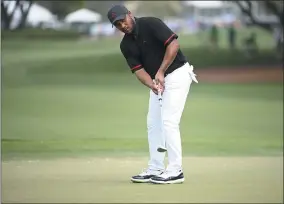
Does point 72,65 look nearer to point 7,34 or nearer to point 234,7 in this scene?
point 7,34

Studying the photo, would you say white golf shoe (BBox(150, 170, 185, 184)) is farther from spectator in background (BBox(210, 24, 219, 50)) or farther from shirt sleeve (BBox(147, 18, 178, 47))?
spectator in background (BBox(210, 24, 219, 50))

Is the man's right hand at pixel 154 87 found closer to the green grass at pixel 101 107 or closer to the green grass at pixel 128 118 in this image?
the green grass at pixel 101 107

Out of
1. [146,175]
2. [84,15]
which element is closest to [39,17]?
[84,15]

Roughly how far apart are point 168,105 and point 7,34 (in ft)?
41.8

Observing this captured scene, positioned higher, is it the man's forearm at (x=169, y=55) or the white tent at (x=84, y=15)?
the white tent at (x=84, y=15)

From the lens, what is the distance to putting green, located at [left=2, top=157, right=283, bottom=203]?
294 inches

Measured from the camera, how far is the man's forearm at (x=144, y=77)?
3756 mm

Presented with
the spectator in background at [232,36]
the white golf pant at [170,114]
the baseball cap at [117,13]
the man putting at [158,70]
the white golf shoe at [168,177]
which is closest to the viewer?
the baseball cap at [117,13]

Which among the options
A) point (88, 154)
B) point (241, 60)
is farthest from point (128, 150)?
point (241, 60)

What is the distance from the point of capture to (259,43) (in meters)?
18.5

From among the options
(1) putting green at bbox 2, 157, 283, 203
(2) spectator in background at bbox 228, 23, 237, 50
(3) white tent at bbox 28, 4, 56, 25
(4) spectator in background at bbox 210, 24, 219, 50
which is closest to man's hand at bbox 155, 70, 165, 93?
(1) putting green at bbox 2, 157, 283, 203

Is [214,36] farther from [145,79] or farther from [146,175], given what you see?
[145,79]

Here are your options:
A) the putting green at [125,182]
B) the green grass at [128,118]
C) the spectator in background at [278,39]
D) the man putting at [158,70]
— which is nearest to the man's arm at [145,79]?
the man putting at [158,70]

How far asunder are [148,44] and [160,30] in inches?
3.5
